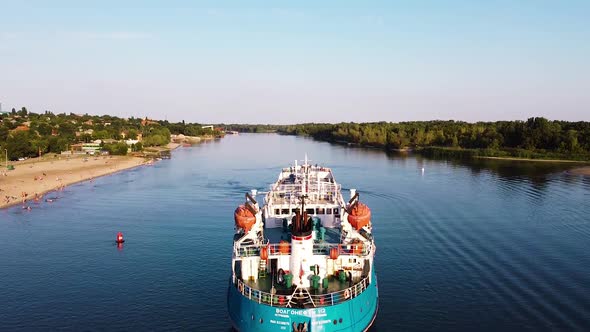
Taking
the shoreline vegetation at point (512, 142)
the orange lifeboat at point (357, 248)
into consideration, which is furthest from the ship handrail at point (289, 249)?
the shoreline vegetation at point (512, 142)

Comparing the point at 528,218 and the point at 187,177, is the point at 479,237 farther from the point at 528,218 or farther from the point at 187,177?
the point at 187,177

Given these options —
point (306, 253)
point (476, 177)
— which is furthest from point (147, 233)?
point (476, 177)

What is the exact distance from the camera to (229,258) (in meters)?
44.8

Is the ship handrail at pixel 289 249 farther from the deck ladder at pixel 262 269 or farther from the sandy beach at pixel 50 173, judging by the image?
the sandy beach at pixel 50 173

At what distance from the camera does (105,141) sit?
16875cm

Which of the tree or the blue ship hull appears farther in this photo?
the tree

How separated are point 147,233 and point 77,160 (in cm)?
8773

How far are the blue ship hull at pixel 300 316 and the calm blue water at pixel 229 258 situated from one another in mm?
4597

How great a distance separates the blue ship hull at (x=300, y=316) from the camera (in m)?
25.6

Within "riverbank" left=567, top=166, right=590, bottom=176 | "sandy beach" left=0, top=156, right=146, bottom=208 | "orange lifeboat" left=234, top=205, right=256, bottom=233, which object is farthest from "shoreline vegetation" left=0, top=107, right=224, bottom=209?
"riverbank" left=567, top=166, right=590, bottom=176

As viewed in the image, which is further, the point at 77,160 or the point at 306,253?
the point at 77,160

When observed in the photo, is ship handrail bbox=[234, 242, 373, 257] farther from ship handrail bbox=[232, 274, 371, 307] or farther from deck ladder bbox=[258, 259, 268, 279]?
ship handrail bbox=[232, 274, 371, 307]

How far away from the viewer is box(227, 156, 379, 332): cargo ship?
2598cm

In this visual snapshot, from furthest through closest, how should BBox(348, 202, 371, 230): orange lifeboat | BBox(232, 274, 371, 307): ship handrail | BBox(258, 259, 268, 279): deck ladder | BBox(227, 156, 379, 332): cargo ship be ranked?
BBox(348, 202, 371, 230): orange lifeboat → BBox(258, 259, 268, 279): deck ladder → BBox(232, 274, 371, 307): ship handrail → BBox(227, 156, 379, 332): cargo ship
